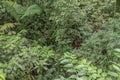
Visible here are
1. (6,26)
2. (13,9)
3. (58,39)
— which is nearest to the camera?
(58,39)

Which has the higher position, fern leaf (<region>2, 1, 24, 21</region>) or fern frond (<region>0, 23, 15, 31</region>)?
fern leaf (<region>2, 1, 24, 21</region>)

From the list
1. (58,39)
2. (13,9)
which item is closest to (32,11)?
(13,9)

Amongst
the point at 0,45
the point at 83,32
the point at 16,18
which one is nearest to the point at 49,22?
the point at 16,18

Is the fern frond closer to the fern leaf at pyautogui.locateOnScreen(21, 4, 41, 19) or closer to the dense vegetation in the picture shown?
the dense vegetation

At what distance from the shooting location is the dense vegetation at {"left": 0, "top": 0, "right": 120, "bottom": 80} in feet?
10.2

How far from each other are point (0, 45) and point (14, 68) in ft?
2.38

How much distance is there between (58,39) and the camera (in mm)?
4301

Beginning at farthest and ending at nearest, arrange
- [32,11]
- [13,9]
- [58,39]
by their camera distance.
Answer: [13,9] < [32,11] < [58,39]

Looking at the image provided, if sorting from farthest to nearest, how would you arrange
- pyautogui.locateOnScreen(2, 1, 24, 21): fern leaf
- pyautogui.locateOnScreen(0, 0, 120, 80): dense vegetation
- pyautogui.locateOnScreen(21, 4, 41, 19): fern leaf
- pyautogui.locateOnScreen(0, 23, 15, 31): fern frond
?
pyautogui.locateOnScreen(2, 1, 24, 21): fern leaf < pyautogui.locateOnScreen(21, 4, 41, 19): fern leaf < pyautogui.locateOnScreen(0, 23, 15, 31): fern frond < pyautogui.locateOnScreen(0, 0, 120, 80): dense vegetation

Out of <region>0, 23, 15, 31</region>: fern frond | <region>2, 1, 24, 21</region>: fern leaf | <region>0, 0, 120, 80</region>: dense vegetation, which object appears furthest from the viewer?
<region>2, 1, 24, 21</region>: fern leaf

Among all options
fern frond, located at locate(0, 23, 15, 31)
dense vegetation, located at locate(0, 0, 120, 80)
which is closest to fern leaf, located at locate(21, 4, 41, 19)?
dense vegetation, located at locate(0, 0, 120, 80)

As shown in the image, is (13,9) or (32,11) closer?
(32,11)

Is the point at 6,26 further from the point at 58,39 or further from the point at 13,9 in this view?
the point at 58,39

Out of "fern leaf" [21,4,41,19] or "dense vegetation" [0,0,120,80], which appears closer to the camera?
"dense vegetation" [0,0,120,80]
